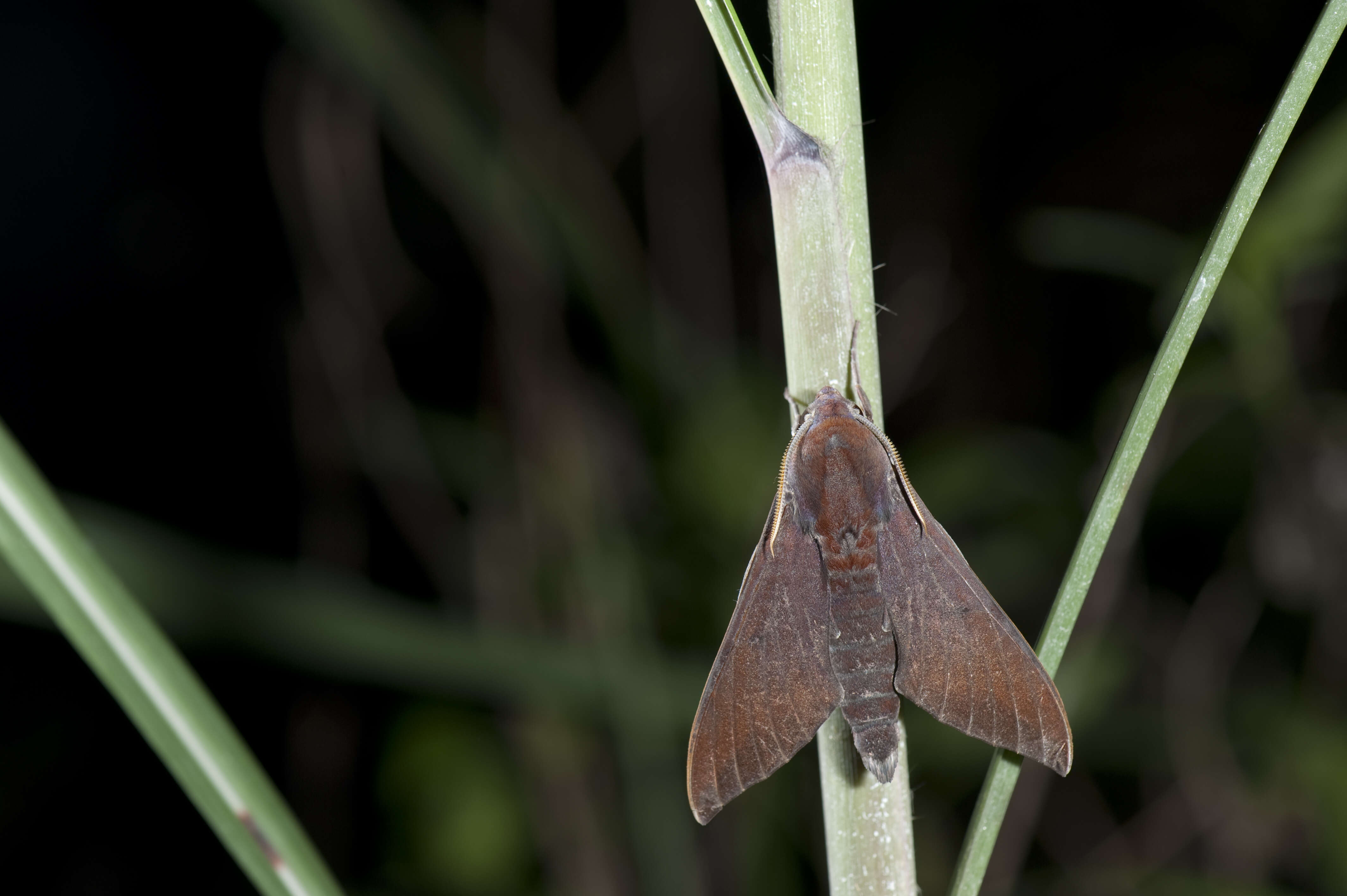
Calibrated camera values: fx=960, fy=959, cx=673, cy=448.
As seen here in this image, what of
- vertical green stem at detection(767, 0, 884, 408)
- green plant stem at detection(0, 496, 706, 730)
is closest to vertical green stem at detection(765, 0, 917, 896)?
vertical green stem at detection(767, 0, 884, 408)

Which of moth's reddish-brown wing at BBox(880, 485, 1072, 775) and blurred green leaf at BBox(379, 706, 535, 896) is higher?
moth's reddish-brown wing at BBox(880, 485, 1072, 775)

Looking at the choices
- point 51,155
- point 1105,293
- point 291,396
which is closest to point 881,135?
point 1105,293

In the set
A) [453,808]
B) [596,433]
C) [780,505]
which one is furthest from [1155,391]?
[453,808]

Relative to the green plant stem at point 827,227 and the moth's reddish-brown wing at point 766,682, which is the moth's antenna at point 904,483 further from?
the green plant stem at point 827,227

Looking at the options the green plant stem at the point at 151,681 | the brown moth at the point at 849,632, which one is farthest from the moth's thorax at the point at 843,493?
the green plant stem at the point at 151,681

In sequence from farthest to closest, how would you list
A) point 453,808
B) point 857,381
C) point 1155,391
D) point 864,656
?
point 453,808, point 864,656, point 857,381, point 1155,391

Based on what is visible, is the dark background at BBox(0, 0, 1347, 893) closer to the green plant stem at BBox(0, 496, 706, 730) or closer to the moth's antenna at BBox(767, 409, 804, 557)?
the green plant stem at BBox(0, 496, 706, 730)

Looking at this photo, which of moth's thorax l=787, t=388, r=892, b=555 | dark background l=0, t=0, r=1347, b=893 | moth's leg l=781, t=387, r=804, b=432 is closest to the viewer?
moth's leg l=781, t=387, r=804, b=432

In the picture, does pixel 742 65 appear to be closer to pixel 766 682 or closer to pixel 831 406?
pixel 831 406
